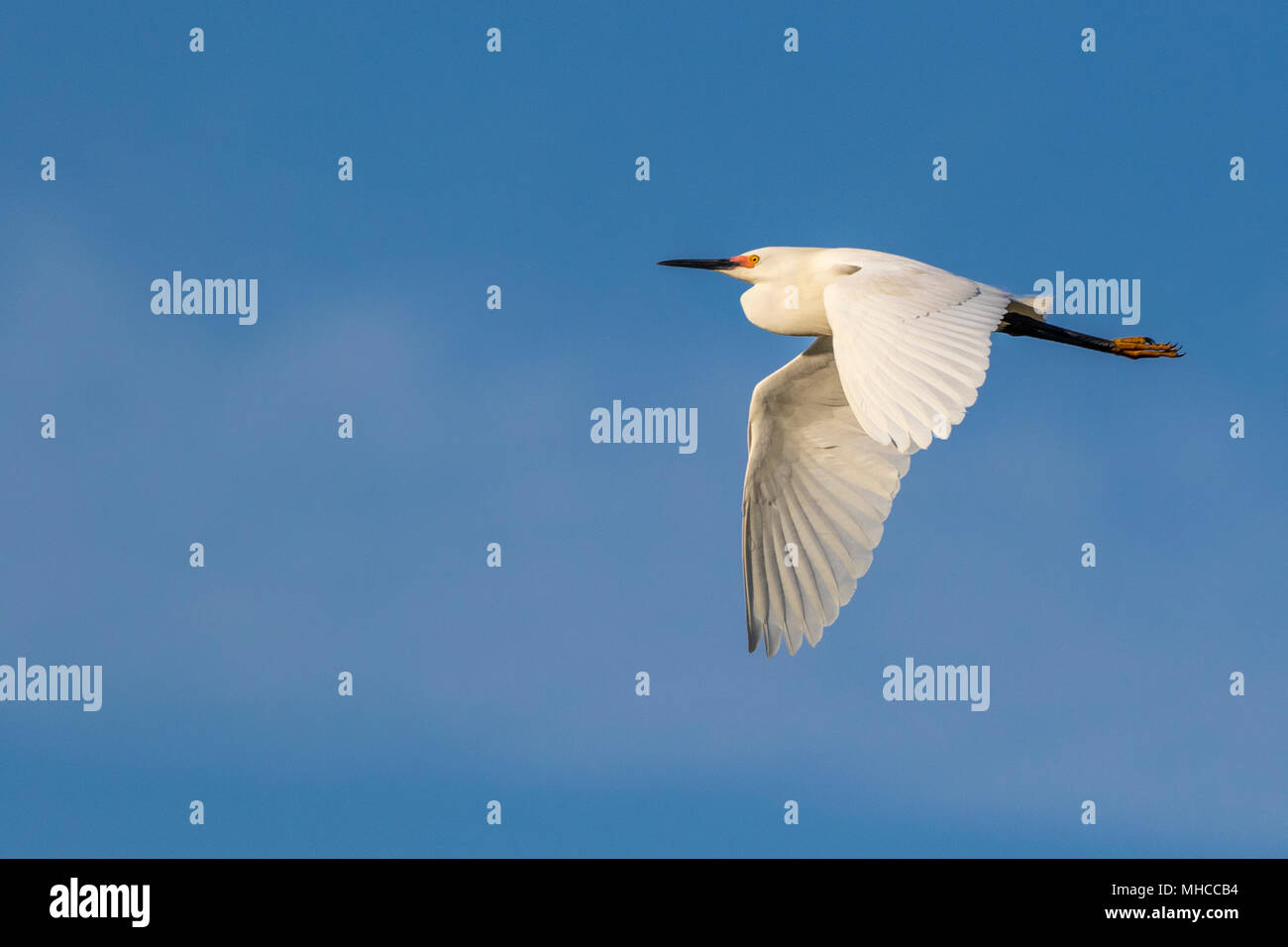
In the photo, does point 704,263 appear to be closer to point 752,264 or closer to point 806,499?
point 752,264

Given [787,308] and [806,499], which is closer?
[787,308]

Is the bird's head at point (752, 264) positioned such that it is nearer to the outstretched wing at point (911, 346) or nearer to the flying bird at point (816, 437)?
the flying bird at point (816, 437)

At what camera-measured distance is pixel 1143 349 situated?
1086 centimetres

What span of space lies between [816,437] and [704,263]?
148 cm

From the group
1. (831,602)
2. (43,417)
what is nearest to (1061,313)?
(831,602)

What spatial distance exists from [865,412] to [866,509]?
11.9 feet

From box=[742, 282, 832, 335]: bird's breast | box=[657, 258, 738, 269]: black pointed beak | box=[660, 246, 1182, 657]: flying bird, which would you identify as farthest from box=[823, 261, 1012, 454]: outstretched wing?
box=[657, 258, 738, 269]: black pointed beak

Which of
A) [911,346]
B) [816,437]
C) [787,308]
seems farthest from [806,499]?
[911,346]

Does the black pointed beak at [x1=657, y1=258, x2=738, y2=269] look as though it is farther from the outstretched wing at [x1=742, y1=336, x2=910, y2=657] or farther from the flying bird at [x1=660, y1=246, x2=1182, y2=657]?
the outstretched wing at [x1=742, y1=336, x2=910, y2=657]

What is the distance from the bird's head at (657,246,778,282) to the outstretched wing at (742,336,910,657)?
700 millimetres

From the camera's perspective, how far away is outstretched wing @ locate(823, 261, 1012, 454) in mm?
7043

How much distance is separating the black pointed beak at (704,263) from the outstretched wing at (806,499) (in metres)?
0.82
